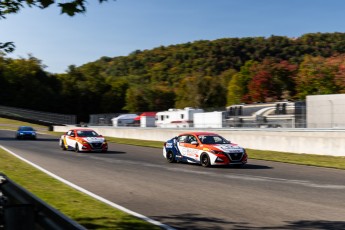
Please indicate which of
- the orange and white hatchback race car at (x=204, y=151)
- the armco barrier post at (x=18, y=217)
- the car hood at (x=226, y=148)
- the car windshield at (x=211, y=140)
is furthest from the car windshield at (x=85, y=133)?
the armco barrier post at (x=18, y=217)

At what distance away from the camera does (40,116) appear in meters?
68.3

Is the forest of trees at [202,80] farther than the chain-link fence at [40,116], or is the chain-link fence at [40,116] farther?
the forest of trees at [202,80]

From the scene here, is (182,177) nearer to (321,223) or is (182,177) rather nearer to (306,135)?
(321,223)

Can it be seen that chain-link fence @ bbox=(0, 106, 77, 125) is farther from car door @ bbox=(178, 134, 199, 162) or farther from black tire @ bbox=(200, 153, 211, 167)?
black tire @ bbox=(200, 153, 211, 167)

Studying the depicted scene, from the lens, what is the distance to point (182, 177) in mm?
14211

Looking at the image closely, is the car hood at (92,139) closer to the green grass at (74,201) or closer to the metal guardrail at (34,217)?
the green grass at (74,201)

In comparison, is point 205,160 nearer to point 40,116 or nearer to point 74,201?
point 74,201

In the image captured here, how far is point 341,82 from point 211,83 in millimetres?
33068

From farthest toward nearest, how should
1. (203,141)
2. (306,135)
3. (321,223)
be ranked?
(306,135), (203,141), (321,223)

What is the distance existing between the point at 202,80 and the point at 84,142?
203 ft

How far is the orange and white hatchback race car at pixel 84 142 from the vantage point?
Answer: 83.8ft

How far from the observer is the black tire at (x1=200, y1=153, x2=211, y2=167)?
57.9ft

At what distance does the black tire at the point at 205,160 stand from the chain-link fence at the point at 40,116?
155ft

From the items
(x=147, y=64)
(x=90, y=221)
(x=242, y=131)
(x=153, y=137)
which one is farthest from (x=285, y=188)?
(x=147, y=64)
